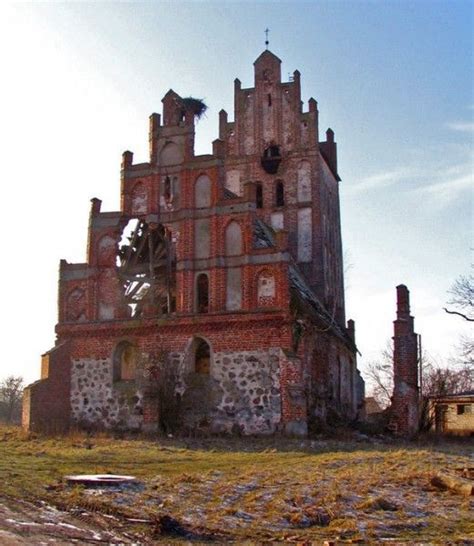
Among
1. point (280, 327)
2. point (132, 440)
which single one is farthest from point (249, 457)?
point (280, 327)

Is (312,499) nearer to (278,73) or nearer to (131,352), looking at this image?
(131,352)

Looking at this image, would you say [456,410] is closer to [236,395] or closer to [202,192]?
[236,395]

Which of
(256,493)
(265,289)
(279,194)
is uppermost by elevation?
(279,194)

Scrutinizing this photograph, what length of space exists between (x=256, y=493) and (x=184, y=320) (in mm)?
15694

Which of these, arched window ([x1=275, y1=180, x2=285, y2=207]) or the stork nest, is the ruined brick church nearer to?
the stork nest

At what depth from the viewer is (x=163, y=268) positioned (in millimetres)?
31594

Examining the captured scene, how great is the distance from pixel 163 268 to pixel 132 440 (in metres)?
8.13

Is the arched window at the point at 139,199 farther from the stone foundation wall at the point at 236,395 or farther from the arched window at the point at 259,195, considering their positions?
the arched window at the point at 259,195

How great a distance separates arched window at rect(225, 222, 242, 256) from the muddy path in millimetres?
17809

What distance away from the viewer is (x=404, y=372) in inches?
1249

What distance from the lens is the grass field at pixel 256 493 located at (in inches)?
467

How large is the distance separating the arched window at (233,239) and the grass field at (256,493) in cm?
934

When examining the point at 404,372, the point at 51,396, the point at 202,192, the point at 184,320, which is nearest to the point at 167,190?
the point at 202,192

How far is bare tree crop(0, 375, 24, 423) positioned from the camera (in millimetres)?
63031
